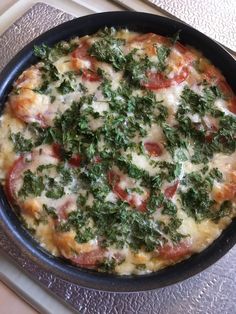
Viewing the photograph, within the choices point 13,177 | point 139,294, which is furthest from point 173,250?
point 13,177

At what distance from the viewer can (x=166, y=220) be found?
1682mm

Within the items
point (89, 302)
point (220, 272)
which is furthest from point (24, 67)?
point (220, 272)

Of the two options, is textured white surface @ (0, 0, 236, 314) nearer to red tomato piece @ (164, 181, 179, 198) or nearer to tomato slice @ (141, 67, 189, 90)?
red tomato piece @ (164, 181, 179, 198)

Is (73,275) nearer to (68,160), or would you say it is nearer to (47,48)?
(68,160)

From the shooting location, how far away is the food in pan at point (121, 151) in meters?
1.66

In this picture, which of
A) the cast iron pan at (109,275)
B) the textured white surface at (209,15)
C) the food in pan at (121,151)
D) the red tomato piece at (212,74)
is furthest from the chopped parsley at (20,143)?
the textured white surface at (209,15)

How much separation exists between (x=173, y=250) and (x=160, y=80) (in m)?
0.65

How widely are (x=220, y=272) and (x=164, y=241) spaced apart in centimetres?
41

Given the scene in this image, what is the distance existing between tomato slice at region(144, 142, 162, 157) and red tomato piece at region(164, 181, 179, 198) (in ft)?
0.42

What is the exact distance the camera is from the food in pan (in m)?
1.66

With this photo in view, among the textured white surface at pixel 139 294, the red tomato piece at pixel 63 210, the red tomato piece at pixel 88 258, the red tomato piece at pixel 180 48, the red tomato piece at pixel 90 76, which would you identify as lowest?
the textured white surface at pixel 139 294

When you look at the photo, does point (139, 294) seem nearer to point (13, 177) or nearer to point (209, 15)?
point (13, 177)

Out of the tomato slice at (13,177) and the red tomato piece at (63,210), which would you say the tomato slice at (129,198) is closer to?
the red tomato piece at (63,210)

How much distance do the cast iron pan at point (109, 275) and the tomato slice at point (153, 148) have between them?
→ 361 millimetres
